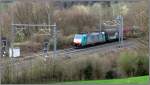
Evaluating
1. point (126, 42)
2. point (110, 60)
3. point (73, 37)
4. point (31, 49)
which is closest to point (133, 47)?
point (126, 42)

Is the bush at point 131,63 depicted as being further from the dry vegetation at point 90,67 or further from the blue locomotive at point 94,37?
the blue locomotive at point 94,37

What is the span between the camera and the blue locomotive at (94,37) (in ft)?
19.2

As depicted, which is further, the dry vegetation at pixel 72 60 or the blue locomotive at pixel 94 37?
the blue locomotive at pixel 94 37

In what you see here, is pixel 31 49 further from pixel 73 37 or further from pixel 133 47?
pixel 133 47

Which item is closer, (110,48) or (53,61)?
(53,61)

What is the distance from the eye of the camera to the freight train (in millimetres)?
5839


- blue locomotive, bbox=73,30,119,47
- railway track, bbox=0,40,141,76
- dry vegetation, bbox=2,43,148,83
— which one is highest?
blue locomotive, bbox=73,30,119,47

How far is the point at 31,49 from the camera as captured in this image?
15.7ft

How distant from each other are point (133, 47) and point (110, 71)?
64cm

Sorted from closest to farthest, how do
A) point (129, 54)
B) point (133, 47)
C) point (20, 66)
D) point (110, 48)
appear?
point (20, 66)
point (129, 54)
point (133, 47)
point (110, 48)

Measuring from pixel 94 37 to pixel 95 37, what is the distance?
0.02m

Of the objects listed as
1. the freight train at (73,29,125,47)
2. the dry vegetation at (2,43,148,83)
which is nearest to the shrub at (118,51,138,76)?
the dry vegetation at (2,43,148,83)

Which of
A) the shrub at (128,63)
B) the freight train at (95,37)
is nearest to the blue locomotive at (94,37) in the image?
the freight train at (95,37)

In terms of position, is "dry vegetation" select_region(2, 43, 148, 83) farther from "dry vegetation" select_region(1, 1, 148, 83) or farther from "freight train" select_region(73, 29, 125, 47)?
Answer: "freight train" select_region(73, 29, 125, 47)
